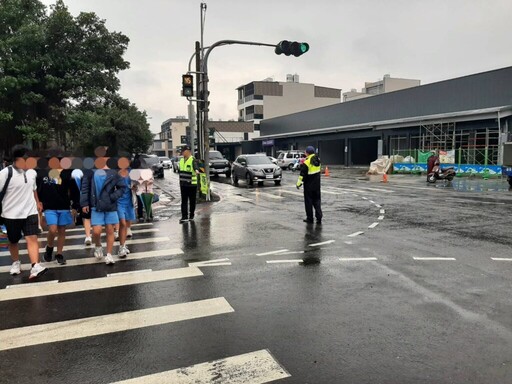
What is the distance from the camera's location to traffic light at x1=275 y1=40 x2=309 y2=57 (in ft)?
44.2

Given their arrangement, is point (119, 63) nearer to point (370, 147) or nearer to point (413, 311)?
point (413, 311)

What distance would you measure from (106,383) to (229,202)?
1201 centimetres

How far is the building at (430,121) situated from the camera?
90.8ft

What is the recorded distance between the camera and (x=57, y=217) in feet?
21.9

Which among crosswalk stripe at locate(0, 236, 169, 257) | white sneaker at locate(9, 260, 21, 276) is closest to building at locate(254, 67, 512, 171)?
crosswalk stripe at locate(0, 236, 169, 257)

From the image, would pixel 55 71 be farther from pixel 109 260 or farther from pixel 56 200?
pixel 109 260

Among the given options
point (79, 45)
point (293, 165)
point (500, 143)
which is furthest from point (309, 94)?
point (79, 45)

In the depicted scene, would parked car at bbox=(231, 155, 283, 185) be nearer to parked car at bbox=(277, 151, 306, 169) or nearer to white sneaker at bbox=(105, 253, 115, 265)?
white sneaker at bbox=(105, 253, 115, 265)

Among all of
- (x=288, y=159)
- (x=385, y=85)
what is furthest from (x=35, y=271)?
(x=385, y=85)

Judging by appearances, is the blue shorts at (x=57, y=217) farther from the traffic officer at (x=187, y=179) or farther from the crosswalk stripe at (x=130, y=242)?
the traffic officer at (x=187, y=179)

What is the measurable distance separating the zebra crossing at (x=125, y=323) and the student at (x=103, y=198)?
74 cm

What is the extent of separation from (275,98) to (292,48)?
227ft

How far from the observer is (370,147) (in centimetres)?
4762

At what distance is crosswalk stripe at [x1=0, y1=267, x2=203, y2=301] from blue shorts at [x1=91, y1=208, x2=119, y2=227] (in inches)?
36.8
